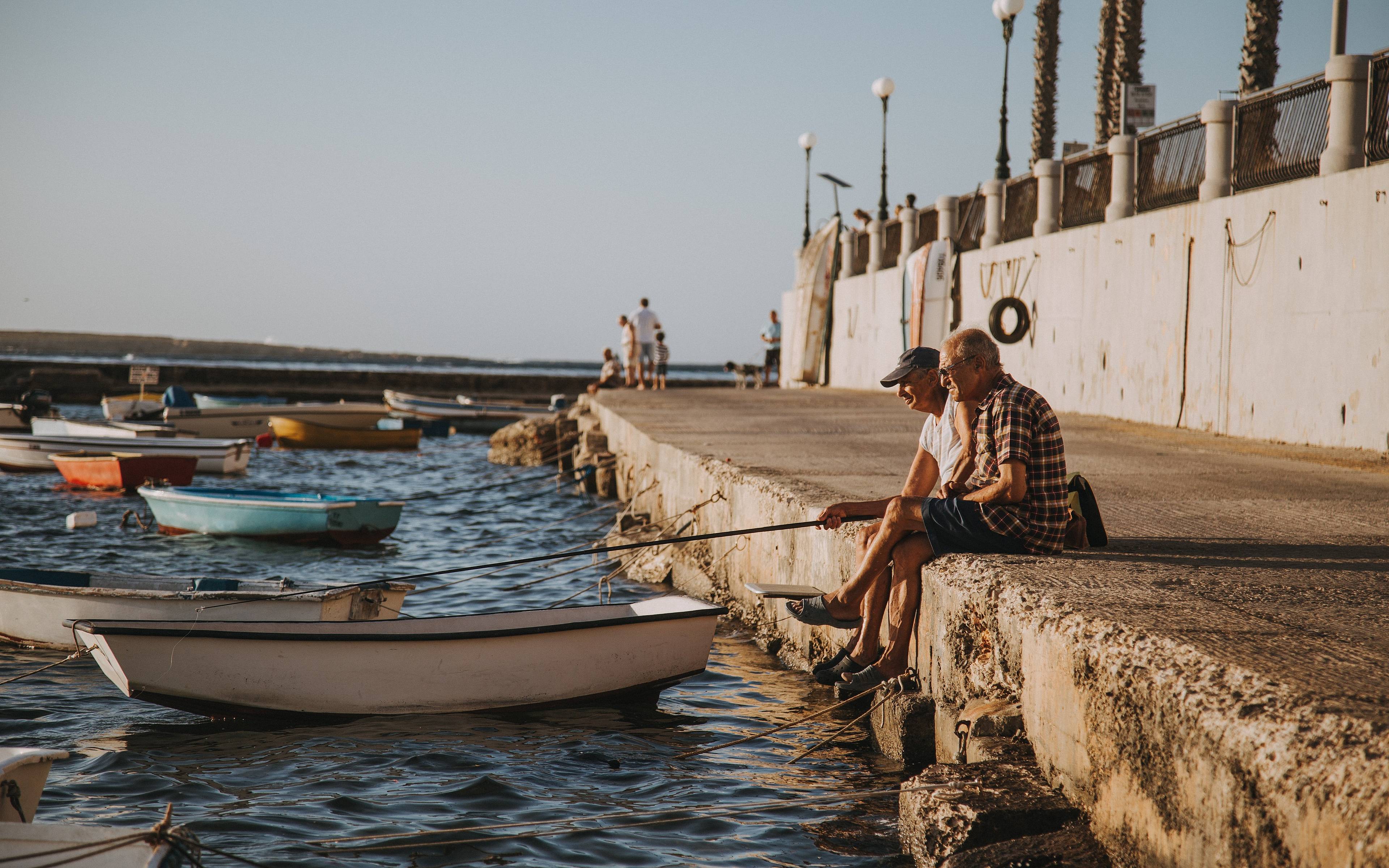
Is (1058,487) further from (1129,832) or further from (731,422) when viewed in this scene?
(731,422)

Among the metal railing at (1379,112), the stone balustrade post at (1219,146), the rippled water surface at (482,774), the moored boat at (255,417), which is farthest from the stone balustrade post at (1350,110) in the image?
the moored boat at (255,417)

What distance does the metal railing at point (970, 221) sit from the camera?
2186 cm

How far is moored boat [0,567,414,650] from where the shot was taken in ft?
25.7

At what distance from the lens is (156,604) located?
→ 26.4 ft

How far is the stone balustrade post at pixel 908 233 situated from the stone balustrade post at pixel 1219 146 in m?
11.5

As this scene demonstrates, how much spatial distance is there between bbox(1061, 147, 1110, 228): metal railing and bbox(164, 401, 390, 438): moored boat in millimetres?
19885

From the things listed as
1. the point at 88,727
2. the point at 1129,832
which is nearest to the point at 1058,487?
the point at 1129,832

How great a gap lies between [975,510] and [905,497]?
1.83 feet

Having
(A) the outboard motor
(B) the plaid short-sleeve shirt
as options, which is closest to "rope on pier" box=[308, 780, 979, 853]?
(B) the plaid short-sleeve shirt

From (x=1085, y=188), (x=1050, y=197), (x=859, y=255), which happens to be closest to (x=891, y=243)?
(x=859, y=255)

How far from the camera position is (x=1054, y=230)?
1844cm

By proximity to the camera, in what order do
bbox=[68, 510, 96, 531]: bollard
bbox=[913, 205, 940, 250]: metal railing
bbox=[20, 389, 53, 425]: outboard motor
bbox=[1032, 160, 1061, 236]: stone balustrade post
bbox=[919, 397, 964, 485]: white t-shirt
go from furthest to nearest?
bbox=[20, 389, 53, 425]: outboard motor
bbox=[913, 205, 940, 250]: metal railing
bbox=[1032, 160, 1061, 236]: stone balustrade post
bbox=[68, 510, 96, 531]: bollard
bbox=[919, 397, 964, 485]: white t-shirt

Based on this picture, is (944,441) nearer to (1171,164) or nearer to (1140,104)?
(1171,164)

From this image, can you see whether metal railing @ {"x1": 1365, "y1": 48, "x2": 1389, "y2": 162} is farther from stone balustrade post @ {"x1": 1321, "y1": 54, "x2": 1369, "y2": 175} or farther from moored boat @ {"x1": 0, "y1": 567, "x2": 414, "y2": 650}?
moored boat @ {"x1": 0, "y1": 567, "x2": 414, "y2": 650}
